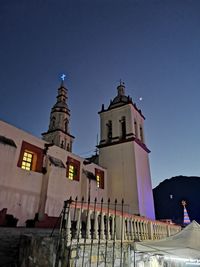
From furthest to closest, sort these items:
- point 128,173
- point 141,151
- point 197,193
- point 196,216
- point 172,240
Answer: point 197,193, point 196,216, point 141,151, point 128,173, point 172,240

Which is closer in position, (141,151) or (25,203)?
(25,203)

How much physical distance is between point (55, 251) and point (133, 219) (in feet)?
10.6

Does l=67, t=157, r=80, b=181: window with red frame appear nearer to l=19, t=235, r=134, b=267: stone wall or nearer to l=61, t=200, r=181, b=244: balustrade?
l=61, t=200, r=181, b=244: balustrade

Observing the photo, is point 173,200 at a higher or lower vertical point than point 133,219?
higher

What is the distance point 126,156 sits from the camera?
18.1 m

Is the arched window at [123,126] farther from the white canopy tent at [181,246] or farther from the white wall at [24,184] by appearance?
the white canopy tent at [181,246]

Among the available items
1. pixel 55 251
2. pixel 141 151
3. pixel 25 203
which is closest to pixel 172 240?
pixel 55 251

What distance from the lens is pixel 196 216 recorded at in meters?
28.1

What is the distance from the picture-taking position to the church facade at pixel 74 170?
1107cm

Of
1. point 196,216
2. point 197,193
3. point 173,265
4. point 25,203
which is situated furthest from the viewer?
point 197,193

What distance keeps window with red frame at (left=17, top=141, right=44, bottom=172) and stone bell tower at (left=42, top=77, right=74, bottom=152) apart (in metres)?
13.3

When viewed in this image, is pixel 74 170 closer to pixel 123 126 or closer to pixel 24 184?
pixel 24 184

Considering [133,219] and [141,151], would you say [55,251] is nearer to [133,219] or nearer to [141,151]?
[133,219]

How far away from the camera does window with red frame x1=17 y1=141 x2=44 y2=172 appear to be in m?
12.2
